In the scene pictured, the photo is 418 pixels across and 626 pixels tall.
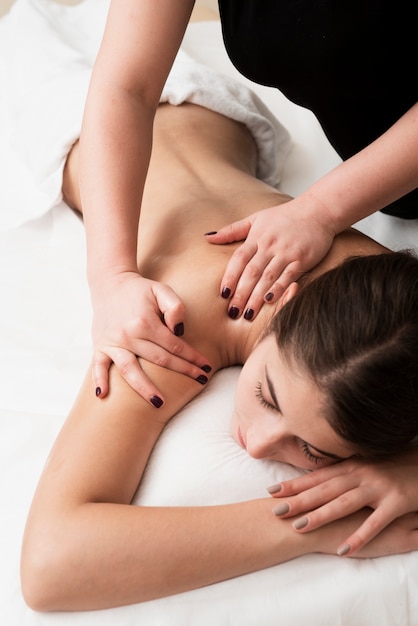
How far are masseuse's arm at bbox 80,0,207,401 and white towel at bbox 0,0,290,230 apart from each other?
39cm

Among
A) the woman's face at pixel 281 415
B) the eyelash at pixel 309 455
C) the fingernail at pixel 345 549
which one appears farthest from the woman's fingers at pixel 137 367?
the fingernail at pixel 345 549

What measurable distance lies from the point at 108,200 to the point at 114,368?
294mm

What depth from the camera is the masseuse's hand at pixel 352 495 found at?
121cm

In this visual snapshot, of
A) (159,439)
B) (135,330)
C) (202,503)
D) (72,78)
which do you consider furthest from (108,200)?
(72,78)

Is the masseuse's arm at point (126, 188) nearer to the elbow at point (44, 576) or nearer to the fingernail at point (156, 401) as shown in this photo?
the fingernail at point (156, 401)

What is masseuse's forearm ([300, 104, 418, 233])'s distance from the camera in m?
1.37

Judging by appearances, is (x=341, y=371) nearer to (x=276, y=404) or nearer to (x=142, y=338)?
(x=276, y=404)

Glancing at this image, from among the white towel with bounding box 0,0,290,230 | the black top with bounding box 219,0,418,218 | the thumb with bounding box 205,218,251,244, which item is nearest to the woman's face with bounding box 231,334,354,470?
the thumb with bounding box 205,218,251,244

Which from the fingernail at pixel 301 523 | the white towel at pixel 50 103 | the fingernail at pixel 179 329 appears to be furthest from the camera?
the white towel at pixel 50 103

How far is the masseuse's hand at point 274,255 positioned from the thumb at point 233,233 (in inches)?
1.1

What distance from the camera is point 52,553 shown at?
1.14 m

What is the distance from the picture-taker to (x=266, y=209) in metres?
1.46

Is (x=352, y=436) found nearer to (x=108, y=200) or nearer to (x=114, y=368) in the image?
(x=114, y=368)

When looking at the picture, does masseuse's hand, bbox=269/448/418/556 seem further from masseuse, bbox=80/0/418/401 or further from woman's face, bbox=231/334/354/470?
masseuse, bbox=80/0/418/401
